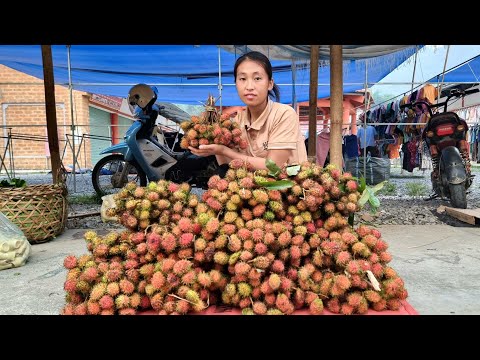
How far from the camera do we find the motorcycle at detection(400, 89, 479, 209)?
4.52 meters

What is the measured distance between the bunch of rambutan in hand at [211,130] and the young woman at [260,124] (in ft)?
0.14

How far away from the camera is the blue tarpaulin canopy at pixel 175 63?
5848mm

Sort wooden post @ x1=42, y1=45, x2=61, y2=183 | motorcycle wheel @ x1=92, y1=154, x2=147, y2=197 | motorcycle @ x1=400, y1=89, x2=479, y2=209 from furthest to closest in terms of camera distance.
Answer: motorcycle wheel @ x1=92, y1=154, x2=147, y2=197, motorcycle @ x1=400, y1=89, x2=479, y2=209, wooden post @ x1=42, y1=45, x2=61, y2=183

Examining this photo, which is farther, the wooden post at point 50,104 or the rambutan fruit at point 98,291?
the wooden post at point 50,104

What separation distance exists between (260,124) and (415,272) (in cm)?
170

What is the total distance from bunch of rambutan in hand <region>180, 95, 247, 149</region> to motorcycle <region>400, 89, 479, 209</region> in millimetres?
3724

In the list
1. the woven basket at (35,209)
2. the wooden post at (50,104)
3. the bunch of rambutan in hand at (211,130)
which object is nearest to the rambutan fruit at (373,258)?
the bunch of rambutan in hand at (211,130)

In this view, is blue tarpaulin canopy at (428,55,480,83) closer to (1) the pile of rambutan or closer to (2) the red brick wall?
(1) the pile of rambutan

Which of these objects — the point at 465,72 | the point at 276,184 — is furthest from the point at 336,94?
the point at 465,72

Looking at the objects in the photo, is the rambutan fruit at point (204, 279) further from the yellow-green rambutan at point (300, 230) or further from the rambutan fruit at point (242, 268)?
the yellow-green rambutan at point (300, 230)

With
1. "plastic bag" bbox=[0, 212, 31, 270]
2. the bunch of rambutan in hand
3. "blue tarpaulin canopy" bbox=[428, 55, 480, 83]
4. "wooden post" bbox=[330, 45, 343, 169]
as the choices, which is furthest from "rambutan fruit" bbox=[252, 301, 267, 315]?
"blue tarpaulin canopy" bbox=[428, 55, 480, 83]

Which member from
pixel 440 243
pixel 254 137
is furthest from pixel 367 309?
pixel 440 243

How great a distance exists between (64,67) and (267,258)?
8159 millimetres
